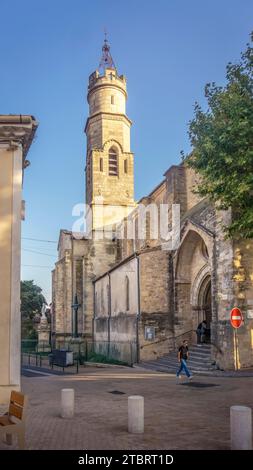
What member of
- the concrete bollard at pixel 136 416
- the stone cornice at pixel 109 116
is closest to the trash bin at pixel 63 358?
the concrete bollard at pixel 136 416

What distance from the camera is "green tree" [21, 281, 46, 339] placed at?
61.9 metres

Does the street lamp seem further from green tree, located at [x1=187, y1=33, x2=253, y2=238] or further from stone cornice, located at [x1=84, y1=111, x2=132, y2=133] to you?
green tree, located at [x1=187, y1=33, x2=253, y2=238]

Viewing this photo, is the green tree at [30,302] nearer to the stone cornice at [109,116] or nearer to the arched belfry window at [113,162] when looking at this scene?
the arched belfry window at [113,162]

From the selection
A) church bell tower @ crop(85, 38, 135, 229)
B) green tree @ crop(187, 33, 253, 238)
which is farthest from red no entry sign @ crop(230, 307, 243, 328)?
church bell tower @ crop(85, 38, 135, 229)

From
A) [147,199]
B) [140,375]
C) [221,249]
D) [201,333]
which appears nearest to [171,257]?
[201,333]

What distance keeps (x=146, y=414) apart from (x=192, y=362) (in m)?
11.1

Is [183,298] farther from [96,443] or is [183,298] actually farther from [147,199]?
[96,443]

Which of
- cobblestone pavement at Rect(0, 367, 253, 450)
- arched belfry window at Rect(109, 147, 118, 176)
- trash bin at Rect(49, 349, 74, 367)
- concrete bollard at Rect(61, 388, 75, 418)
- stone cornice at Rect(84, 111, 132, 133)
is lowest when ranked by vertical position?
trash bin at Rect(49, 349, 74, 367)

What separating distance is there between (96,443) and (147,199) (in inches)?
1192

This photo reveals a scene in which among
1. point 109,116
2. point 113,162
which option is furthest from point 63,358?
point 109,116

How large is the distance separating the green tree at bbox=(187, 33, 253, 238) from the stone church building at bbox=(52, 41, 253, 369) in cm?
505

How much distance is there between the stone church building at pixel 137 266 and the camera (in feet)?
62.7

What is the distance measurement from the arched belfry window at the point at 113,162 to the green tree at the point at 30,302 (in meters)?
25.5

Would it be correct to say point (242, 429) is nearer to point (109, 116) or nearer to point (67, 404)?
point (67, 404)
